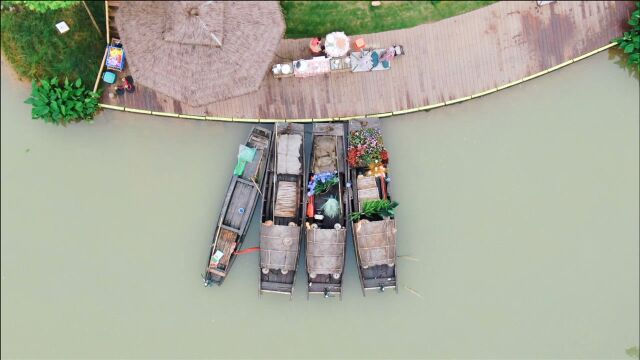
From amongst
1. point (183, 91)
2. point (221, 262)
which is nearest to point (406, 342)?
point (221, 262)

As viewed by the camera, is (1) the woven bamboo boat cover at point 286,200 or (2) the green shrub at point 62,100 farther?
(1) the woven bamboo boat cover at point 286,200

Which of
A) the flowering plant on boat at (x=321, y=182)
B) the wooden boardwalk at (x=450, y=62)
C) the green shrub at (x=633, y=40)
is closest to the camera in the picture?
the flowering plant on boat at (x=321, y=182)

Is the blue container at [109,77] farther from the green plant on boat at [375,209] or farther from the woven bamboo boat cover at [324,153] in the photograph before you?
the green plant on boat at [375,209]

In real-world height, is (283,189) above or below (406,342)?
above

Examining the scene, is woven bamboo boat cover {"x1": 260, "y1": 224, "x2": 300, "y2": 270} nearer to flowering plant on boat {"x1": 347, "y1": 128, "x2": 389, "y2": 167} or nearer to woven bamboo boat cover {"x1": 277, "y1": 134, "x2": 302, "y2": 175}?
woven bamboo boat cover {"x1": 277, "y1": 134, "x2": 302, "y2": 175}

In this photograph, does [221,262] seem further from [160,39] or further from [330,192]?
[160,39]

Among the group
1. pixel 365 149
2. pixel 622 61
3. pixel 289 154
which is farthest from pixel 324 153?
pixel 622 61

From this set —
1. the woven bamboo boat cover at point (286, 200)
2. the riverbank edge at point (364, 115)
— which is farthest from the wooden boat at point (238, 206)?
the woven bamboo boat cover at point (286, 200)
